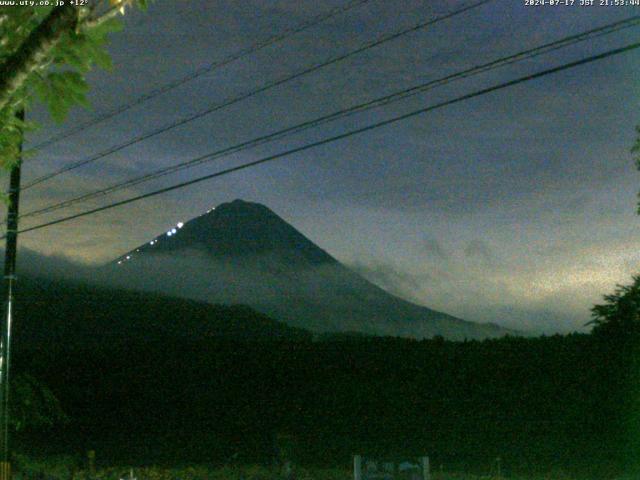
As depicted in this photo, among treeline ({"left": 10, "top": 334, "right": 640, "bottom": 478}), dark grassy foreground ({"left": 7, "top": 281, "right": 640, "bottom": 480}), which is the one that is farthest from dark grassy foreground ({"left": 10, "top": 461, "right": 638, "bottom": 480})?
treeline ({"left": 10, "top": 334, "right": 640, "bottom": 478})

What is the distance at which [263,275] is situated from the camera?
4045 inches

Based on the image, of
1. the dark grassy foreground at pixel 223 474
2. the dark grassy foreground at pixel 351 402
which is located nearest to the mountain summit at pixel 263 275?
the dark grassy foreground at pixel 351 402

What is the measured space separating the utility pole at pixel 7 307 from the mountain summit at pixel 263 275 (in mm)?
55334

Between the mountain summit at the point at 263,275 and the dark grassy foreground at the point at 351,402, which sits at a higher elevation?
the mountain summit at the point at 263,275

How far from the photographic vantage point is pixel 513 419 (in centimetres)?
1650

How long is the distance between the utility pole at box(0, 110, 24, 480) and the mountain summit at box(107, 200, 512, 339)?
55334 mm

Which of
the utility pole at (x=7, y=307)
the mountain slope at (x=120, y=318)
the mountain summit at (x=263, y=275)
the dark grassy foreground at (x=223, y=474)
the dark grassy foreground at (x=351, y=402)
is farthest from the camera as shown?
the mountain summit at (x=263, y=275)

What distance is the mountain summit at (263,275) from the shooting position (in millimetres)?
81375

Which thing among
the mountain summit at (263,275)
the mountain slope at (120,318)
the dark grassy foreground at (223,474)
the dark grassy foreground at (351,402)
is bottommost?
the dark grassy foreground at (223,474)

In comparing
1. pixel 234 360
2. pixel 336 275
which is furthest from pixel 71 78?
pixel 336 275

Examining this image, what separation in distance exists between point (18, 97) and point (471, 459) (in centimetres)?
1334

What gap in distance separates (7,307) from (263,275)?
87365mm

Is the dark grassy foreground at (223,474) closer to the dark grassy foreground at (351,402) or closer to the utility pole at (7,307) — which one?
the dark grassy foreground at (351,402)

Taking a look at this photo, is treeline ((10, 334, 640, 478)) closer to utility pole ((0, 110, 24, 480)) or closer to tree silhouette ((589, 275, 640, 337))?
tree silhouette ((589, 275, 640, 337))
